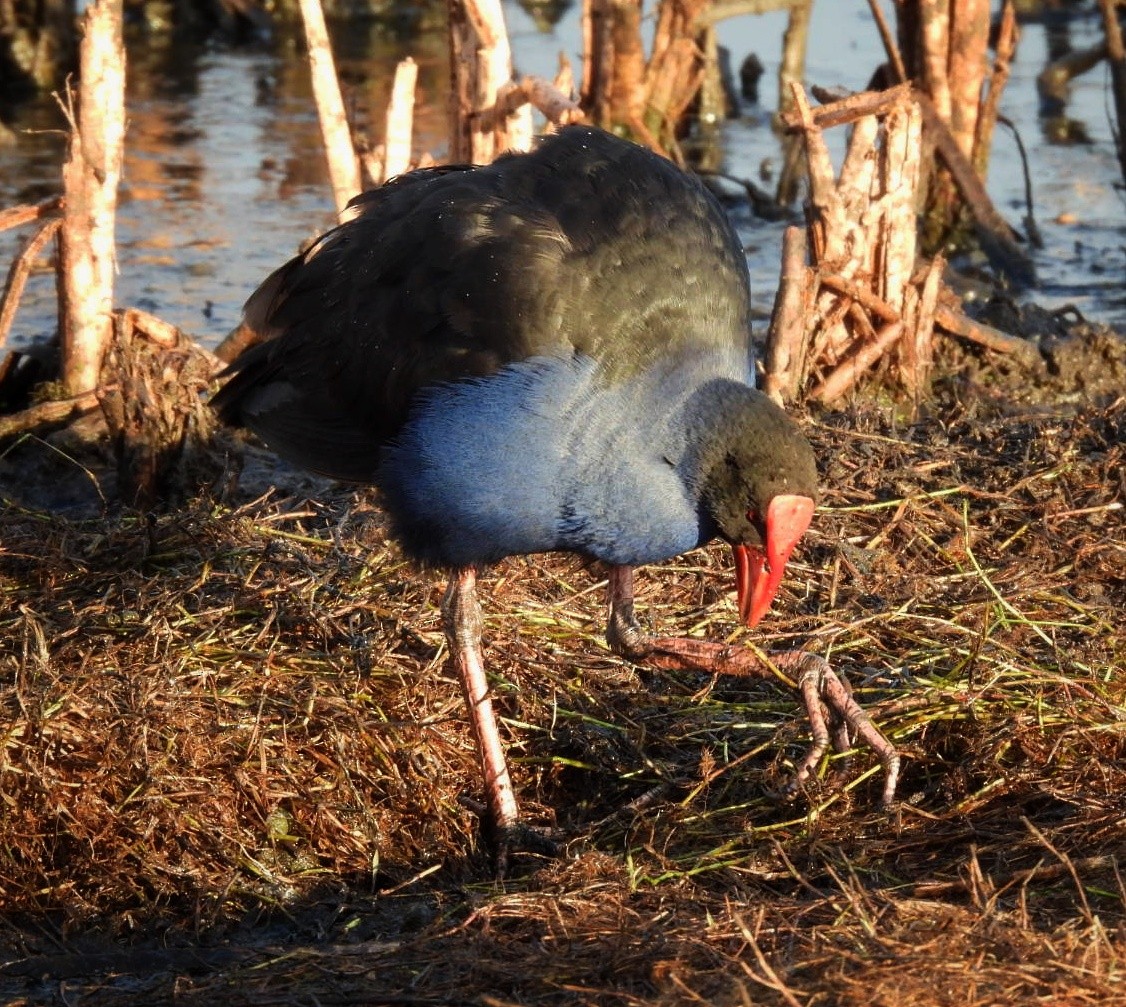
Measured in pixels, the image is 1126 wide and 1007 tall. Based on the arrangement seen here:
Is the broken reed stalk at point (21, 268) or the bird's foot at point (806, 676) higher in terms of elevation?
the broken reed stalk at point (21, 268)

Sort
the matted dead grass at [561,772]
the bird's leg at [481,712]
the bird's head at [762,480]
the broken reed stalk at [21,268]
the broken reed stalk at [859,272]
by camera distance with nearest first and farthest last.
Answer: the matted dead grass at [561,772] → the bird's head at [762,480] → the bird's leg at [481,712] → the broken reed stalk at [21,268] → the broken reed stalk at [859,272]

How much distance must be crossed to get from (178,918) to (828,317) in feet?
11.0

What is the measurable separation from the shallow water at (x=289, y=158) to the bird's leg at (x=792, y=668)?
2.97m

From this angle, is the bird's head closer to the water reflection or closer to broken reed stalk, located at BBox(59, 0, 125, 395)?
broken reed stalk, located at BBox(59, 0, 125, 395)

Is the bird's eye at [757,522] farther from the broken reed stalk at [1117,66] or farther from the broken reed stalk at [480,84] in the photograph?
the broken reed stalk at [1117,66]

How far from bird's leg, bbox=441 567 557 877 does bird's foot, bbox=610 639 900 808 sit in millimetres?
393

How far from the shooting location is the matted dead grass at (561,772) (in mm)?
2959

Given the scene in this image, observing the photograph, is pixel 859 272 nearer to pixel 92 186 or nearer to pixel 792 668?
pixel 792 668

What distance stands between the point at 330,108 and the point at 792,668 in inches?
122

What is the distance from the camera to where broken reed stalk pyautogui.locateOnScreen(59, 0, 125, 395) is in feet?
18.1

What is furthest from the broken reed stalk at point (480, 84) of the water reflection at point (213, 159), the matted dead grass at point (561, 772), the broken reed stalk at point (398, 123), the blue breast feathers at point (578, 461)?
the blue breast feathers at point (578, 461)

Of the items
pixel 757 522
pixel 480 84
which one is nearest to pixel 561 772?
pixel 757 522

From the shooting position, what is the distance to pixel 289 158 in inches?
415

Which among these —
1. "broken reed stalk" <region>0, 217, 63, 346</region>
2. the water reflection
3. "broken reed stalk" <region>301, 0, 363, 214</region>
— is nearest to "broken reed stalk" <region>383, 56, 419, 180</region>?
"broken reed stalk" <region>301, 0, 363, 214</region>
